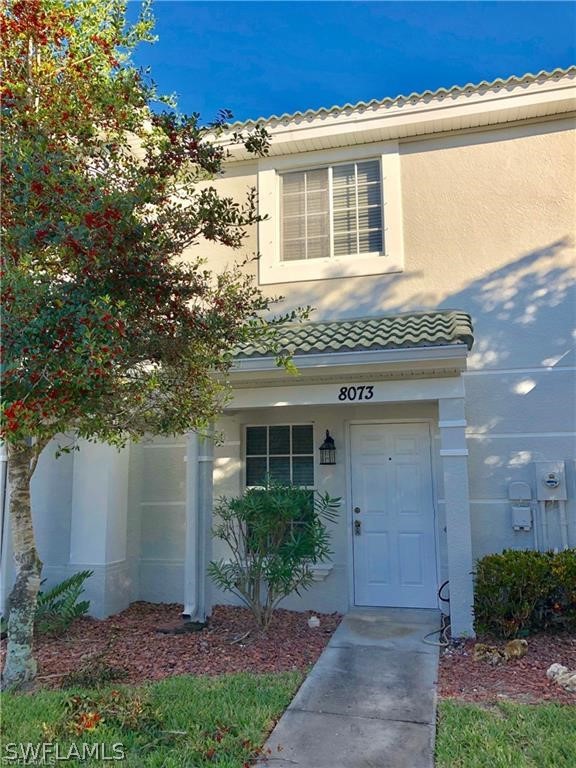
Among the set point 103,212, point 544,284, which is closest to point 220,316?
point 103,212

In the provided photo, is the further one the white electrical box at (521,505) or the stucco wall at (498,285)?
the stucco wall at (498,285)

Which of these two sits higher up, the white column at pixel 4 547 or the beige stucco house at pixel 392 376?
the beige stucco house at pixel 392 376

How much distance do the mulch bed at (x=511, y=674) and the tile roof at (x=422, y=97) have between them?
24.7ft

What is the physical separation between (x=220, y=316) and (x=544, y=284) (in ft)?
17.1

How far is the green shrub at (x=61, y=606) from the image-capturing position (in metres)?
6.88

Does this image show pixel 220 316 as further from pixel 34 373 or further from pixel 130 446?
pixel 130 446

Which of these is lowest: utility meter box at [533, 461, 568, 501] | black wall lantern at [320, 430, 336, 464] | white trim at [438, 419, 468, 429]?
utility meter box at [533, 461, 568, 501]

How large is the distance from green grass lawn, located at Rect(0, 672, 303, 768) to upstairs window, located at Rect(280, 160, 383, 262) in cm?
639

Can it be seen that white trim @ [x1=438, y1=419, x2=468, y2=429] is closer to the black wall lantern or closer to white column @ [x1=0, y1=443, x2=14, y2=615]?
the black wall lantern

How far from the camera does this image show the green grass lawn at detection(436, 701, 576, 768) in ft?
12.3

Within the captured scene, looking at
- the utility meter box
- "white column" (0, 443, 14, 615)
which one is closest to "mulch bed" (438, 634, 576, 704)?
the utility meter box

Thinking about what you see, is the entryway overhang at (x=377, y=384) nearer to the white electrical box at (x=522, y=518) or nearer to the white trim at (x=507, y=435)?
the white trim at (x=507, y=435)

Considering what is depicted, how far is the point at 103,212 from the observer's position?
13.6 ft
